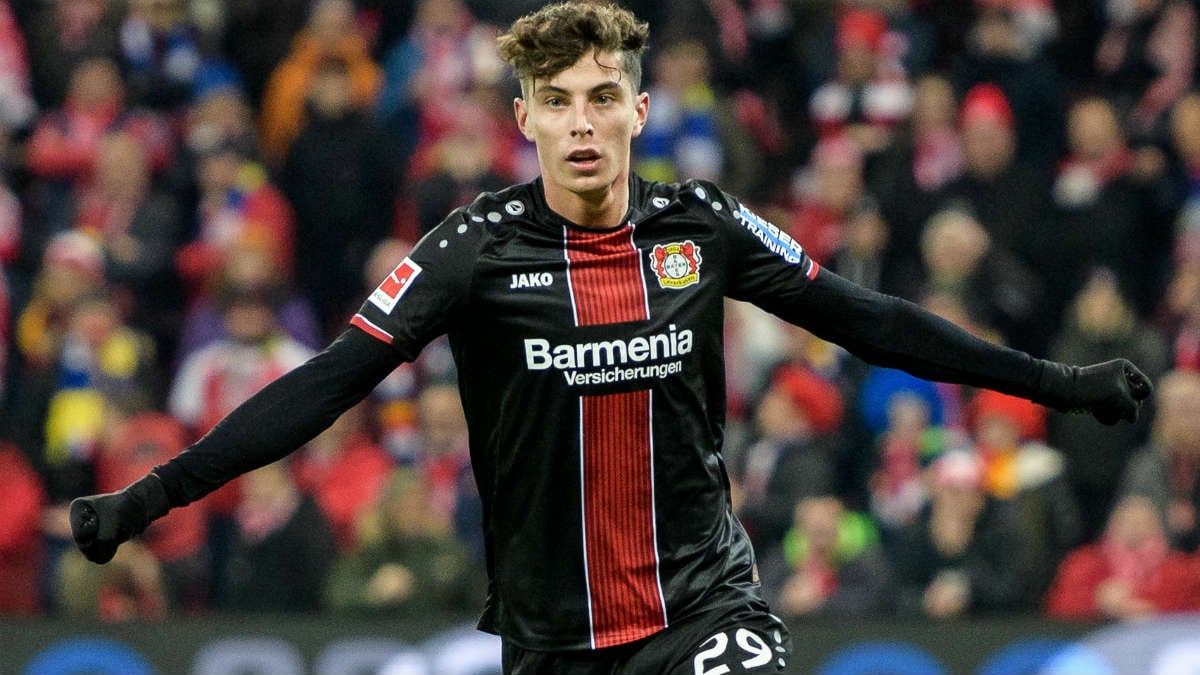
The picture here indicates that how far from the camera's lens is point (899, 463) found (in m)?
11.2

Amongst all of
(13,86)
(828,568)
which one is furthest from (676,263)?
(13,86)

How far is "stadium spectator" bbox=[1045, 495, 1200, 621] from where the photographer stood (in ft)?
33.3

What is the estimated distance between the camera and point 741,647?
211 inches

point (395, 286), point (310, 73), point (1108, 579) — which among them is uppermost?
point (310, 73)

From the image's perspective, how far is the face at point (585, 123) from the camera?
532 centimetres

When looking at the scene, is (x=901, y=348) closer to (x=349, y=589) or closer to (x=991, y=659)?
(x=991, y=659)

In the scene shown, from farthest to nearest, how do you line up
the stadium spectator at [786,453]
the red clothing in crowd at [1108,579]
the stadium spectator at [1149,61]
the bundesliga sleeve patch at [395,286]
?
the stadium spectator at [1149,61] < the stadium spectator at [786,453] < the red clothing in crowd at [1108,579] < the bundesliga sleeve patch at [395,286]

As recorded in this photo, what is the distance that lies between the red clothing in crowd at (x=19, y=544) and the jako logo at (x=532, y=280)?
6.90m

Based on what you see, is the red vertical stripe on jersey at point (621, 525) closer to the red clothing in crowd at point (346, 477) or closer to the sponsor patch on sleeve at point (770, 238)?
the sponsor patch on sleeve at point (770, 238)

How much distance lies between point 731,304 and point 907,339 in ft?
21.3

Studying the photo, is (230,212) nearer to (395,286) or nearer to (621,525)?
(395,286)

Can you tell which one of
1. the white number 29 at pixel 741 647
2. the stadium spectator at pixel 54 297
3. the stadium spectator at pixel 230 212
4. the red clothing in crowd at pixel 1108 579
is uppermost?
the stadium spectator at pixel 230 212

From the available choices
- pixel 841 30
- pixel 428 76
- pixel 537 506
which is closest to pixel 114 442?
pixel 428 76

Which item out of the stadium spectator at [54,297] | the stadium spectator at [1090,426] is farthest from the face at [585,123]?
the stadium spectator at [54,297]
